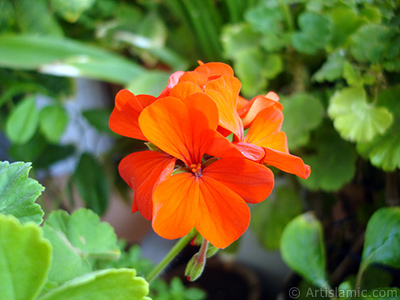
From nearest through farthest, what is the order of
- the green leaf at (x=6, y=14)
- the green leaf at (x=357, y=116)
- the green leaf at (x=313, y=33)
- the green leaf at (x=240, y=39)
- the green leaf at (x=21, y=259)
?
the green leaf at (x=21, y=259) → the green leaf at (x=357, y=116) → the green leaf at (x=313, y=33) → the green leaf at (x=240, y=39) → the green leaf at (x=6, y=14)

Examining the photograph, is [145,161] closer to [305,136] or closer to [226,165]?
[226,165]

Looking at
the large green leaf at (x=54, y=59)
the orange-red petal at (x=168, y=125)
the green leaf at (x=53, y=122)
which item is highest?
the orange-red petal at (x=168, y=125)

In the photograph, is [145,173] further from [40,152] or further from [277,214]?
[40,152]

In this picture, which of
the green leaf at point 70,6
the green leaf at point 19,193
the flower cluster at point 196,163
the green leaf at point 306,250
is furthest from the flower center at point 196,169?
the green leaf at point 70,6

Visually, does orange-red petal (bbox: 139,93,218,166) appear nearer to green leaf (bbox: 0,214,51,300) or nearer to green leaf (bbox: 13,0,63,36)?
green leaf (bbox: 0,214,51,300)

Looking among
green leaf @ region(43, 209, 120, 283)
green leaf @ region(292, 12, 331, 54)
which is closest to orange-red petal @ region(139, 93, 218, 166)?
A: green leaf @ region(43, 209, 120, 283)

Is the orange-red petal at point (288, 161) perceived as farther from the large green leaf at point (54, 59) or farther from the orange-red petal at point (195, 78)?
the large green leaf at point (54, 59)

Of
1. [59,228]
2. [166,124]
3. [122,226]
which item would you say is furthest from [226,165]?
[122,226]
